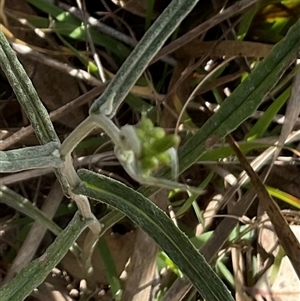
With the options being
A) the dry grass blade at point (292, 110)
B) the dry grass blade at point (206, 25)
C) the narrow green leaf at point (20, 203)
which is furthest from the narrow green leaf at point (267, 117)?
the narrow green leaf at point (20, 203)

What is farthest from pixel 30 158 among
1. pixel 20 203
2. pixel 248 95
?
pixel 20 203

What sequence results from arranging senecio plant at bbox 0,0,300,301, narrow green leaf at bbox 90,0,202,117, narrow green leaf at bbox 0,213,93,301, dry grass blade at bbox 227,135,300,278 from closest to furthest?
1. senecio plant at bbox 0,0,300,301
2. narrow green leaf at bbox 90,0,202,117
3. narrow green leaf at bbox 0,213,93,301
4. dry grass blade at bbox 227,135,300,278

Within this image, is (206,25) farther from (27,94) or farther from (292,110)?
(27,94)

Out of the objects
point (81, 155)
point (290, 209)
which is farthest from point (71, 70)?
point (290, 209)

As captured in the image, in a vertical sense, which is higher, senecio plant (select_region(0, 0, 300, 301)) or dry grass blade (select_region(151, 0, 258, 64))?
dry grass blade (select_region(151, 0, 258, 64))

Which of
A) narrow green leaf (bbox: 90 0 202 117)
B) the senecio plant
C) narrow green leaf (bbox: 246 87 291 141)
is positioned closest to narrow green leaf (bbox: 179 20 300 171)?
the senecio plant

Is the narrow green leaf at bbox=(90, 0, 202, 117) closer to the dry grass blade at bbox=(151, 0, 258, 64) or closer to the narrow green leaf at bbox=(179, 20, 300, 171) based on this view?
the narrow green leaf at bbox=(179, 20, 300, 171)

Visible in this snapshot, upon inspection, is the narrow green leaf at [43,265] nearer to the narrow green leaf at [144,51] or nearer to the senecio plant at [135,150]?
the senecio plant at [135,150]
